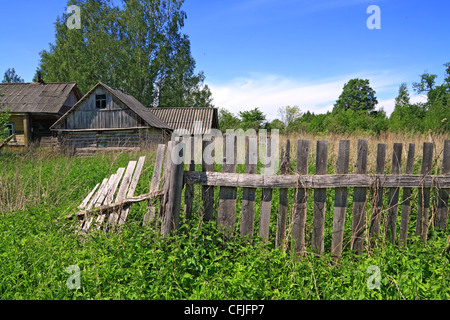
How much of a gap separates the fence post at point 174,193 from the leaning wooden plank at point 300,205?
4.36 ft

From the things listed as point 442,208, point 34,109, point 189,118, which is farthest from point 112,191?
point 189,118

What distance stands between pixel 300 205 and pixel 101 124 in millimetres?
18096

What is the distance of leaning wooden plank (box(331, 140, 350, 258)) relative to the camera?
3434mm

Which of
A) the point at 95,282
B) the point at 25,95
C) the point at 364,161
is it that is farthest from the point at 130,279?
the point at 25,95

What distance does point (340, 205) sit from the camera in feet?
11.4

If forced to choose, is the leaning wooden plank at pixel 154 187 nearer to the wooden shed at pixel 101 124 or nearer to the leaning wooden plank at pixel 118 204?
the leaning wooden plank at pixel 118 204

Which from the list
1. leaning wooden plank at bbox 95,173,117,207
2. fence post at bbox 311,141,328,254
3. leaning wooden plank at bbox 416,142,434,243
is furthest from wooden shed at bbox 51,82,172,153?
leaning wooden plank at bbox 416,142,434,243

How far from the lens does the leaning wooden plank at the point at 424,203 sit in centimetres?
365

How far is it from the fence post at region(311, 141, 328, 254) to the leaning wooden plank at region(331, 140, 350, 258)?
0.15 meters

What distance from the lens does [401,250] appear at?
132 inches

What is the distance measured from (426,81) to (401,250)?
133 feet

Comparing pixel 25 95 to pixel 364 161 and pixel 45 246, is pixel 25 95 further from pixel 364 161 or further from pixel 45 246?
pixel 364 161

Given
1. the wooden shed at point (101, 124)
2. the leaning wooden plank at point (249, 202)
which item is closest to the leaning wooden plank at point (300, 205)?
the leaning wooden plank at point (249, 202)

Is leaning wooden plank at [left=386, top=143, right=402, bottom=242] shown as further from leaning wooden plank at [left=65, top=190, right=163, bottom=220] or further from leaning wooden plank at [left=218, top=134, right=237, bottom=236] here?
leaning wooden plank at [left=65, top=190, right=163, bottom=220]
